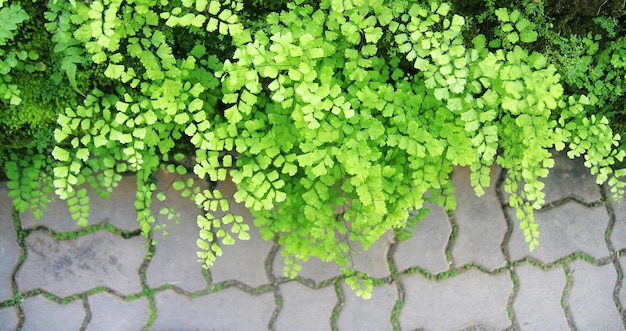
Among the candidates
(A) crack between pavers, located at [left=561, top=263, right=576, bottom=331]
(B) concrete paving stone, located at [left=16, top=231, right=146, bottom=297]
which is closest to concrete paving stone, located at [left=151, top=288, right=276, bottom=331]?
(B) concrete paving stone, located at [left=16, top=231, right=146, bottom=297]

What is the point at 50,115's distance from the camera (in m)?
2.08

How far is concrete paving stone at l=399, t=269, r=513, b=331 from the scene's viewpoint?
116 inches

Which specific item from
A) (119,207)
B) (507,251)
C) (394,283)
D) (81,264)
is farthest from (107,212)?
(507,251)

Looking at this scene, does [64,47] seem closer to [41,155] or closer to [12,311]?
[41,155]

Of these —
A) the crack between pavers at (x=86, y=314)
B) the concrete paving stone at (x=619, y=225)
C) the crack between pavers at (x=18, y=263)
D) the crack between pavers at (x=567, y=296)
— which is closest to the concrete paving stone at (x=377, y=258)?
the crack between pavers at (x=567, y=296)

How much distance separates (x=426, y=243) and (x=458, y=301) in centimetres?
40

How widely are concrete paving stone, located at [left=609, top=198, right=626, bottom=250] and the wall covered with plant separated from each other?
1.01 metres

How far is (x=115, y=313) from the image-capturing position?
2844 millimetres

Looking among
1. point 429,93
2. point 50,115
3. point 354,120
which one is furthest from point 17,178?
point 429,93

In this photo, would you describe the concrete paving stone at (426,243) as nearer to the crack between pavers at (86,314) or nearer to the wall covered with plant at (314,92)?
the wall covered with plant at (314,92)

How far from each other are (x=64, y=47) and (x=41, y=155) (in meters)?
0.71

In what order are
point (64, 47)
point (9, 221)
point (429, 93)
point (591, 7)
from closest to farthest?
1. point (64, 47)
2. point (429, 93)
3. point (591, 7)
4. point (9, 221)

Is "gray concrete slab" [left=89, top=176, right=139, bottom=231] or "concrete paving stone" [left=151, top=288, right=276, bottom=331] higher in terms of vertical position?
"gray concrete slab" [left=89, top=176, right=139, bottom=231]

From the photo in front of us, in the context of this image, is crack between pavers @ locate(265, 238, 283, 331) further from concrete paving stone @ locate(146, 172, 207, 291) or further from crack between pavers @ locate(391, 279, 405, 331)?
crack between pavers @ locate(391, 279, 405, 331)
